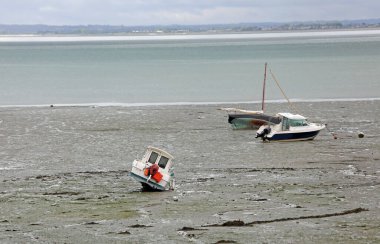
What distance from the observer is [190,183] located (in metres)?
27.2

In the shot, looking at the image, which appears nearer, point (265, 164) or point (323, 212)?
point (323, 212)

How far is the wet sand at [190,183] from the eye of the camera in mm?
20438

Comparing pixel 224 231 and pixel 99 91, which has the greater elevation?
pixel 224 231

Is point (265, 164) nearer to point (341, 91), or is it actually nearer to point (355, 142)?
point (355, 142)

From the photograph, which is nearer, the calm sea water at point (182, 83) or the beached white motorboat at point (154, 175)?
the beached white motorboat at point (154, 175)

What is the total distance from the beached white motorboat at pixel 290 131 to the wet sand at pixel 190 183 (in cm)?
45

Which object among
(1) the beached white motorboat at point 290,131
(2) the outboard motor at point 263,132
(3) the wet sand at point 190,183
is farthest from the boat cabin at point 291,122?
(3) the wet sand at point 190,183

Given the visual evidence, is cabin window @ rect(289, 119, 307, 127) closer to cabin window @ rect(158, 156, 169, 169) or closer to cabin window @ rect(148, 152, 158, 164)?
cabin window @ rect(158, 156, 169, 169)

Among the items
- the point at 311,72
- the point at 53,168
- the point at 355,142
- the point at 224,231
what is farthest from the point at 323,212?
the point at 311,72

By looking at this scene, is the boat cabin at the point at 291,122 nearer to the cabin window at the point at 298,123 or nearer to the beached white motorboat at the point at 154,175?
the cabin window at the point at 298,123

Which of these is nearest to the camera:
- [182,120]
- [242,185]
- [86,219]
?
[86,219]

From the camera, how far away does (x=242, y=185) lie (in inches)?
1046

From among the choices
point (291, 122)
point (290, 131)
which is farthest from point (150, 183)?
point (291, 122)

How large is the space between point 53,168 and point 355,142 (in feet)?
39.9
